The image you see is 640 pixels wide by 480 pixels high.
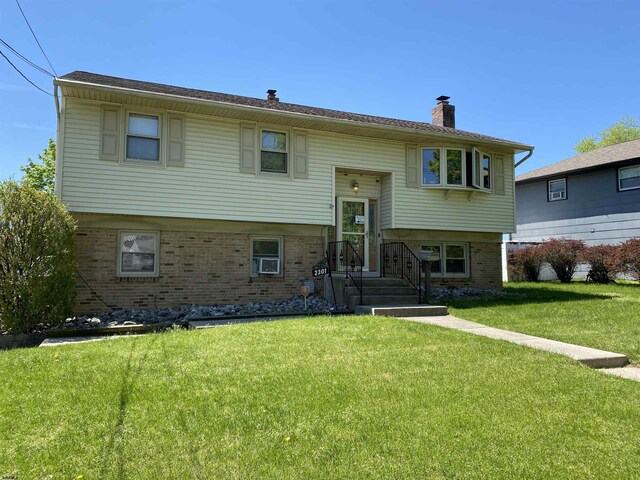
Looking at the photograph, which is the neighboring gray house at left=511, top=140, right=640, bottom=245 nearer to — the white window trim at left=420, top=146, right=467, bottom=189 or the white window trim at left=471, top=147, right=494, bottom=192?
the white window trim at left=471, top=147, right=494, bottom=192

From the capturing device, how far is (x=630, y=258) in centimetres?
1537

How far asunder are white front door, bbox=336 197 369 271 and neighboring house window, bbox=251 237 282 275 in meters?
1.85

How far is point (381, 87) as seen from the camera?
47.7ft

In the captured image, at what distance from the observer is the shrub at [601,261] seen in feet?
52.8

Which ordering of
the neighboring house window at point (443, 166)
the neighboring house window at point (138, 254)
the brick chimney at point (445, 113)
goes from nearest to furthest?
the neighboring house window at point (138, 254) → the neighboring house window at point (443, 166) → the brick chimney at point (445, 113)

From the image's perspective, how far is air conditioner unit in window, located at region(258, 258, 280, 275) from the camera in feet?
35.5

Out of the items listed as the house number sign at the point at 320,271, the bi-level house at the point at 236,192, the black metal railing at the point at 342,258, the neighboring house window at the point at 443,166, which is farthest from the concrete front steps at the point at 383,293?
the neighboring house window at the point at 443,166

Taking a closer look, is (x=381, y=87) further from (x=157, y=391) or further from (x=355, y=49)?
(x=157, y=391)

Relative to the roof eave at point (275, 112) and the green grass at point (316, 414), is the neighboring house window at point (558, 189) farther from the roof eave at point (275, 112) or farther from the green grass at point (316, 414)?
the green grass at point (316, 414)

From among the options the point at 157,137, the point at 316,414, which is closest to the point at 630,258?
the point at 157,137

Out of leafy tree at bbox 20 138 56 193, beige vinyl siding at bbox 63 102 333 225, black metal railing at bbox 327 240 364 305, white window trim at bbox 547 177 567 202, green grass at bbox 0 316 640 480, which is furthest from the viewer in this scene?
leafy tree at bbox 20 138 56 193

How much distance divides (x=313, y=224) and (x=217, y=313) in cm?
337

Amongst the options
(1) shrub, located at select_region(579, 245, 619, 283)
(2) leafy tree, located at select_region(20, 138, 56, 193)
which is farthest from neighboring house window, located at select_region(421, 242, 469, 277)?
(2) leafy tree, located at select_region(20, 138, 56, 193)

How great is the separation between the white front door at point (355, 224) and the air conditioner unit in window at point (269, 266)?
202 centimetres
